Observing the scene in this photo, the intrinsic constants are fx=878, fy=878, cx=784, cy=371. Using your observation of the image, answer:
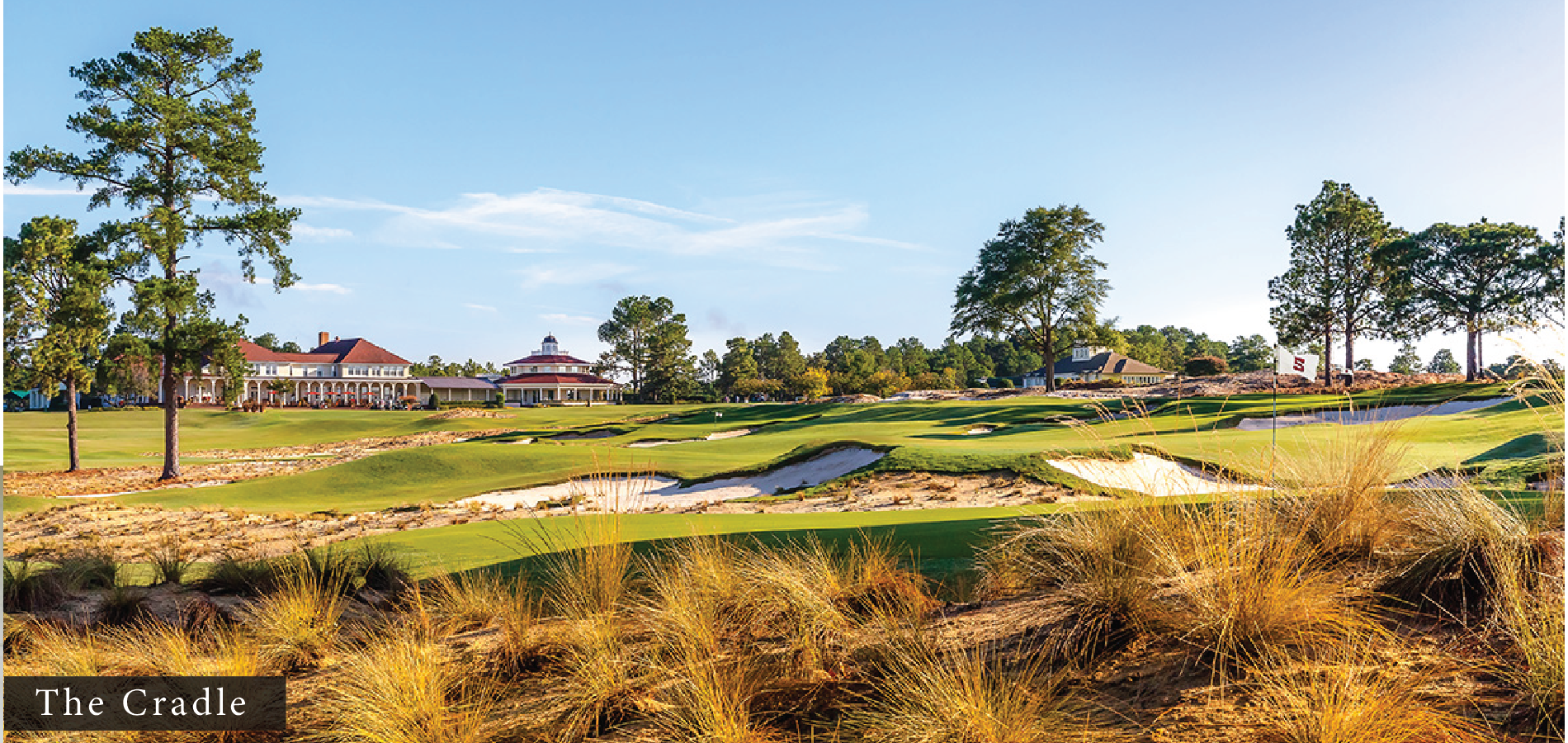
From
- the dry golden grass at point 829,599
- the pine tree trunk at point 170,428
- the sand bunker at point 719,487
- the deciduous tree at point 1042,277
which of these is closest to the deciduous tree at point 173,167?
the pine tree trunk at point 170,428

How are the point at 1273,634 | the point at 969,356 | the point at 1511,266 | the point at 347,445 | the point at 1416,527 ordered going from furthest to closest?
the point at 969,356, the point at 1511,266, the point at 347,445, the point at 1416,527, the point at 1273,634

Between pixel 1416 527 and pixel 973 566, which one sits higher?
pixel 1416 527

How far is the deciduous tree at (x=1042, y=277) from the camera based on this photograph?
58.5 metres

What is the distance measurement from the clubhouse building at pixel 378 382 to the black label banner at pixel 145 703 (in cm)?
7519

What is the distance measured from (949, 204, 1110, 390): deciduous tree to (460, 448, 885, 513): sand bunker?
40974 mm

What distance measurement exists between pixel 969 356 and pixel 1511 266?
166 feet

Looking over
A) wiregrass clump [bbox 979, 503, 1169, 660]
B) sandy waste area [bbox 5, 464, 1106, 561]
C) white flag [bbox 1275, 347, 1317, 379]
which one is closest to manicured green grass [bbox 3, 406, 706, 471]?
sandy waste area [bbox 5, 464, 1106, 561]

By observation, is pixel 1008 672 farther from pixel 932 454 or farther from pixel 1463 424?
pixel 1463 424

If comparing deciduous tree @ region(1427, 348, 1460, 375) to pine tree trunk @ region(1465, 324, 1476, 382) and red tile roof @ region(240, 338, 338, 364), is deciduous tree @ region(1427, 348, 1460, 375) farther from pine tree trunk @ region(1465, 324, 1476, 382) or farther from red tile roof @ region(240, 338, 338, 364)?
red tile roof @ region(240, 338, 338, 364)

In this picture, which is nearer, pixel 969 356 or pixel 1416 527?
pixel 1416 527

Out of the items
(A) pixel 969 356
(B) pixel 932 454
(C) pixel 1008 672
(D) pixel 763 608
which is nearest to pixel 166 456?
(B) pixel 932 454

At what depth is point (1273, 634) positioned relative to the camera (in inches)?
174

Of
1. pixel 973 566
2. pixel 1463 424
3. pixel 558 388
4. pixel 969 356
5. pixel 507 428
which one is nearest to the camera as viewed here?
pixel 973 566

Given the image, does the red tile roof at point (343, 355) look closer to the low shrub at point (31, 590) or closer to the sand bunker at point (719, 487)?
the sand bunker at point (719, 487)
